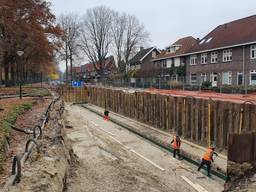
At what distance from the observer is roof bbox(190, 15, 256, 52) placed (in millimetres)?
38906

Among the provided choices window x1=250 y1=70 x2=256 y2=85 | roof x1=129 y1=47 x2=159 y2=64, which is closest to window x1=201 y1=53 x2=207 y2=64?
window x1=250 y1=70 x2=256 y2=85

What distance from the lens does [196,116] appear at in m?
15.0

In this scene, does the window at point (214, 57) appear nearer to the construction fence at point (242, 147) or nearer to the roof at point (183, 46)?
the roof at point (183, 46)

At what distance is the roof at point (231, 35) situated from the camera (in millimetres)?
38906

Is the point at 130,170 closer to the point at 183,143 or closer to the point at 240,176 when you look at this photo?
the point at 240,176

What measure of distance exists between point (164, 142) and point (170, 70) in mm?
42637

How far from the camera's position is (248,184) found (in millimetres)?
8164

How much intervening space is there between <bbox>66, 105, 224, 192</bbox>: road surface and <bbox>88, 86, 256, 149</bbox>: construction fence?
178cm

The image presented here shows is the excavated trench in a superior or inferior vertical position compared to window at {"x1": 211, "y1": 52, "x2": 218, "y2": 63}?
inferior

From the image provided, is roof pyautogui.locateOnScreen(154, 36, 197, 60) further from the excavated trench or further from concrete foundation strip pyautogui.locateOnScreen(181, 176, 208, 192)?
the excavated trench

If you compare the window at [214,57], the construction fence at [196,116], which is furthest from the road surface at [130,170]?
the window at [214,57]

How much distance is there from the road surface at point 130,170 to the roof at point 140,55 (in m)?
60.4

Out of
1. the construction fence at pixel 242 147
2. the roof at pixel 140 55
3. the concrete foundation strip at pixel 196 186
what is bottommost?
the concrete foundation strip at pixel 196 186

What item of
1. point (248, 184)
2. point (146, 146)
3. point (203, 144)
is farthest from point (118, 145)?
point (248, 184)
